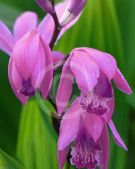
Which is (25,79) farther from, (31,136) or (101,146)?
(31,136)

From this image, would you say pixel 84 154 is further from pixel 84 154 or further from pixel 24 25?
pixel 24 25

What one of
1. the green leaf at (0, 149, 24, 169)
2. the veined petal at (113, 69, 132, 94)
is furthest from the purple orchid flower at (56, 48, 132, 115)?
the green leaf at (0, 149, 24, 169)

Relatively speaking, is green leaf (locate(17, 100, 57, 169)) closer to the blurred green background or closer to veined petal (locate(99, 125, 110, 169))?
the blurred green background

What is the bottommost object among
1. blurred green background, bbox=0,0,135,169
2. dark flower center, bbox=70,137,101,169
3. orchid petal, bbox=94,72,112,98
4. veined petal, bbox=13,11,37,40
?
blurred green background, bbox=0,0,135,169

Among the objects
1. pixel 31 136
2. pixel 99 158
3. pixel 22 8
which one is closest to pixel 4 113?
pixel 31 136

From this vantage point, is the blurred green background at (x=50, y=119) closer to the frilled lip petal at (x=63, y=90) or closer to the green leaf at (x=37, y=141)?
the green leaf at (x=37, y=141)

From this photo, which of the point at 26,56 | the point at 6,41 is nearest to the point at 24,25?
the point at 6,41
